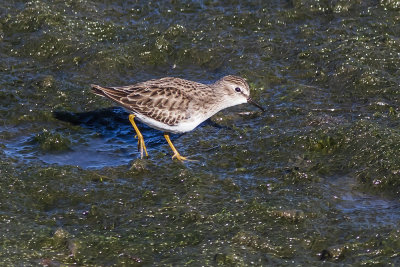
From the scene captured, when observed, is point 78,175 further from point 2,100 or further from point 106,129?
point 2,100

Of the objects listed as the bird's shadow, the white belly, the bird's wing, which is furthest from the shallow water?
the bird's wing

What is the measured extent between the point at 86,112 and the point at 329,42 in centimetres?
402

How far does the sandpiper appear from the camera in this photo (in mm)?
9273

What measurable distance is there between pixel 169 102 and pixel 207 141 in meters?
0.74

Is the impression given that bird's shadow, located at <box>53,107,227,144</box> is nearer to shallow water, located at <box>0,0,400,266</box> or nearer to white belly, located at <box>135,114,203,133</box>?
shallow water, located at <box>0,0,400,266</box>

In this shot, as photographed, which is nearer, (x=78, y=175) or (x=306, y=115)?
(x=78, y=175)

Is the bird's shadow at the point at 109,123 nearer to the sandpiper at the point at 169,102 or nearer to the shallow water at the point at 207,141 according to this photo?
the shallow water at the point at 207,141

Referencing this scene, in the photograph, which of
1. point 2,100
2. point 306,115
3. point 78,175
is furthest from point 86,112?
point 306,115

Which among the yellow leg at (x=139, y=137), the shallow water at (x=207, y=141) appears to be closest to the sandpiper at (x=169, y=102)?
the yellow leg at (x=139, y=137)

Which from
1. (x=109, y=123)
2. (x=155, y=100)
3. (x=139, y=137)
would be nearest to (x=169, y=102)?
(x=155, y=100)

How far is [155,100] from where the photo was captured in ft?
30.7

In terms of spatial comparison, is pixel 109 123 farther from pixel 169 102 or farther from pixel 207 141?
pixel 207 141

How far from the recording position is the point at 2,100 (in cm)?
1018

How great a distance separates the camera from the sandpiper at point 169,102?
30.4 feet
